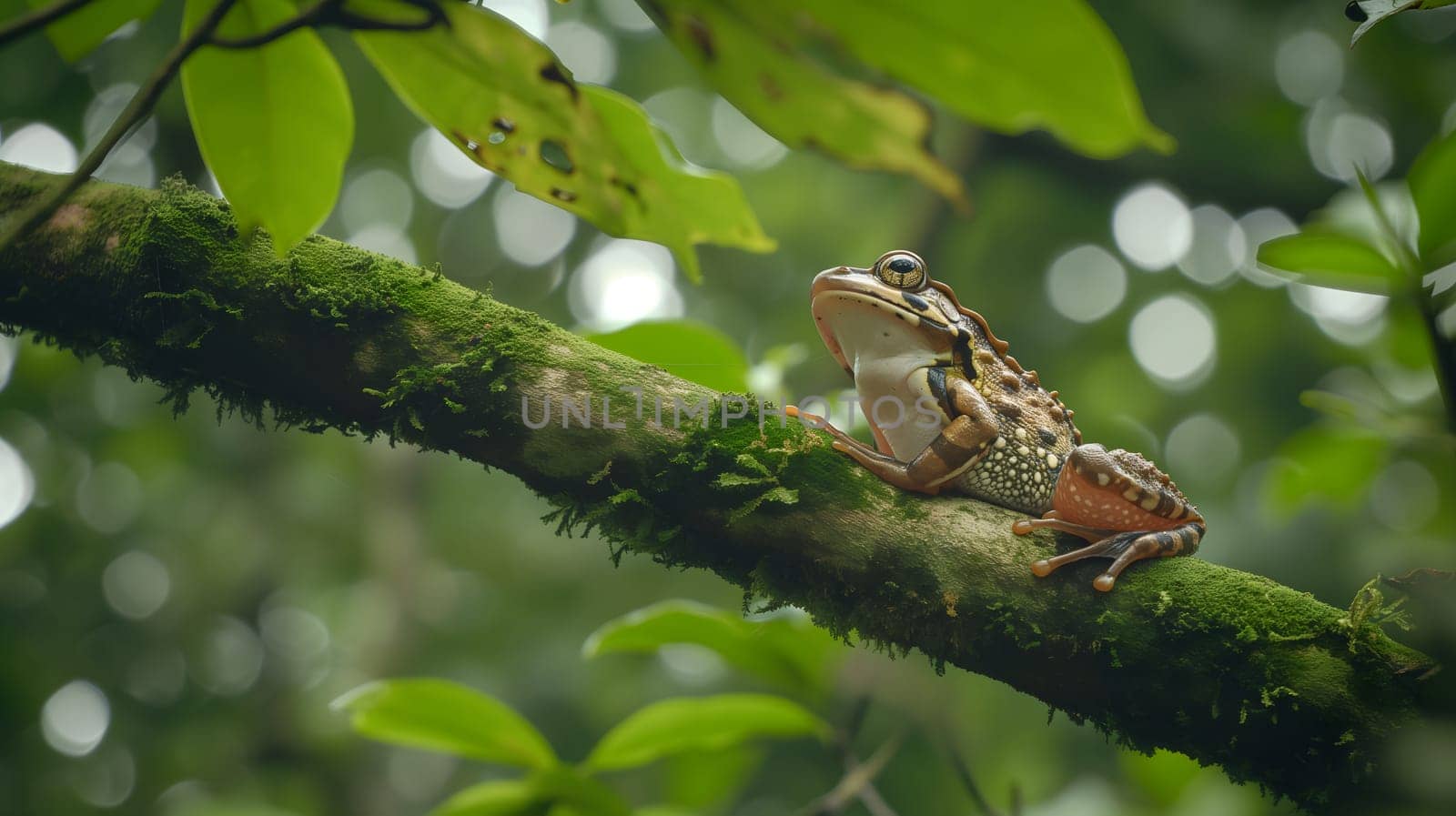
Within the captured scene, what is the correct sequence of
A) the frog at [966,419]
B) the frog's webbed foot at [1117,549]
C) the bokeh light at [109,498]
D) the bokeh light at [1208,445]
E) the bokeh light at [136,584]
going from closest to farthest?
the frog's webbed foot at [1117,549] → the frog at [966,419] → the bokeh light at [1208,445] → the bokeh light at [109,498] → the bokeh light at [136,584]

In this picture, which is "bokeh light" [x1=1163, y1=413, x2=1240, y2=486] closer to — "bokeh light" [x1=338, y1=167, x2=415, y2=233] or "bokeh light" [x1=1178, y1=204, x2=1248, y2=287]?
"bokeh light" [x1=1178, y1=204, x2=1248, y2=287]

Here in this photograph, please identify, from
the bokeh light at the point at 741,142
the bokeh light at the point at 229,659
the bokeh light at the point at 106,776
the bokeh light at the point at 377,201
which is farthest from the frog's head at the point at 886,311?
the bokeh light at the point at 106,776

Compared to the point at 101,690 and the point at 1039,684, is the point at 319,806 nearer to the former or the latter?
the point at 101,690

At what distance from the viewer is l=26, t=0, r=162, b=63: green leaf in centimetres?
132

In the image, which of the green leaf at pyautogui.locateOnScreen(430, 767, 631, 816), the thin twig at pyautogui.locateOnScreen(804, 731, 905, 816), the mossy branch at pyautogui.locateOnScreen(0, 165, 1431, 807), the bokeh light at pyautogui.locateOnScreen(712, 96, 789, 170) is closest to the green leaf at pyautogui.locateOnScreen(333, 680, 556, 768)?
the green leaf at pyautogui.locateOnScreen(430, 767, 631, 816)

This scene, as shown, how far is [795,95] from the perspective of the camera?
87cm

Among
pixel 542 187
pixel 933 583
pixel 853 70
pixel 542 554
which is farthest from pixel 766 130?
pixel 542 554

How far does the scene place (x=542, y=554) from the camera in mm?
9969

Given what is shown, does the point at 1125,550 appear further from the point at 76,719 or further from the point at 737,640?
the point at 76,719

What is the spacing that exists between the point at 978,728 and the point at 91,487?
8.12 m

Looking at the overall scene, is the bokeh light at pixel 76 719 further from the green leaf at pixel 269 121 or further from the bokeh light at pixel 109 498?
the green leaf at pixel 269 121

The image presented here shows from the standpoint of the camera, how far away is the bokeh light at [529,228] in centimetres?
927

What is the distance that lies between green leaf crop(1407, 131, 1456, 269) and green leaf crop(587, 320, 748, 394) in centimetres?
138

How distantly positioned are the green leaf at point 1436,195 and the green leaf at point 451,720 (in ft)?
6.38
